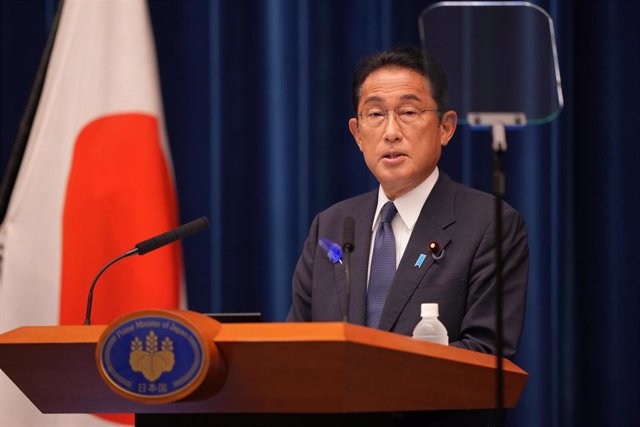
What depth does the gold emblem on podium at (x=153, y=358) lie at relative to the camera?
157cm

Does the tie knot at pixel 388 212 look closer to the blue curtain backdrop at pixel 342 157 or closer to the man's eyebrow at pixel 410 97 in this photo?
the man's eyebrow at pixel 410 97

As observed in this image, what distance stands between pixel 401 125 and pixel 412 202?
0.73 feet

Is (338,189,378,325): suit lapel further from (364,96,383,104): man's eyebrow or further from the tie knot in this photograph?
(364,96,383,104): man's eyebrow

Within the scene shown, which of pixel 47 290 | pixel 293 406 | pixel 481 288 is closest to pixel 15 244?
pixel 47 290

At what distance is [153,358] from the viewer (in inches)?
61.7

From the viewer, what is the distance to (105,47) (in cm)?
336

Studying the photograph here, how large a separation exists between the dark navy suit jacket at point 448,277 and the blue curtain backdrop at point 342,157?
91cm

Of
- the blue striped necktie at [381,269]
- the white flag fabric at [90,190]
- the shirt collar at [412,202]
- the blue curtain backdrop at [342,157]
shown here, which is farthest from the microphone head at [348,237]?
the blue curtain backdrop at [342,157]

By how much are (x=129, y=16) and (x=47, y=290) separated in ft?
3.35

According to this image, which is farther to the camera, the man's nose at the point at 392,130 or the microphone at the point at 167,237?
the man's nose at the point at 392,130

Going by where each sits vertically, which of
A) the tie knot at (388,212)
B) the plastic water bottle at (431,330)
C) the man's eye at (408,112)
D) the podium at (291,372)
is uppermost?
the man's eye at (408,112)

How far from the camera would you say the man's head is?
8.66ft

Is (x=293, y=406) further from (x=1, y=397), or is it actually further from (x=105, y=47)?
(x=105, y=47)

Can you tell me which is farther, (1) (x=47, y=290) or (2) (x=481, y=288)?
(1) (x=47, y=290)
